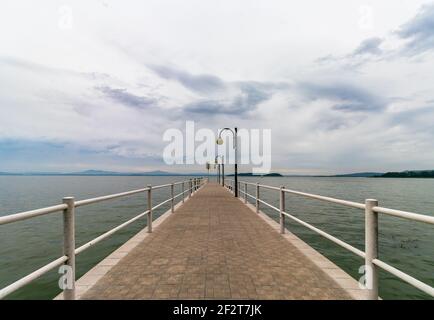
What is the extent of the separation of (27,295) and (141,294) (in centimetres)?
411

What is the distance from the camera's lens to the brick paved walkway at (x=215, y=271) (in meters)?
3.52

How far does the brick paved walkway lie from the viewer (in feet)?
11.5

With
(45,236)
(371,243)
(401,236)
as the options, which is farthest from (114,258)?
(401,236)

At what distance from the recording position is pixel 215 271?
430 centimetres

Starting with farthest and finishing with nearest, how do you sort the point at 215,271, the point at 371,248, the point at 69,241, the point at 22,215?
1. the point at 215,271
2. the point at 69,241
3. the point at 371,248
4. the point at 22,215

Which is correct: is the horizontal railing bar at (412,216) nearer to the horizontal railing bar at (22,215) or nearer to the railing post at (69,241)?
the horizontal railing bar at (22,215)

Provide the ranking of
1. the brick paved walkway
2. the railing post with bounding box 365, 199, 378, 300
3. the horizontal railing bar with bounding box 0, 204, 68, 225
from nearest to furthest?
1. the horizontal railing bar with bounding box 0, 204, 68, 225
2. the railing post with bounding box 365, 199, 378, 300
3. the brick paved walkway

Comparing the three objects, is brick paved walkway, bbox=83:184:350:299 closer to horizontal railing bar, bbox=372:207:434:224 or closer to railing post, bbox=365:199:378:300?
railing post, bbox=365:199:378:300

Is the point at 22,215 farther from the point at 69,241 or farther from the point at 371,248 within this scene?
the point at 371,248

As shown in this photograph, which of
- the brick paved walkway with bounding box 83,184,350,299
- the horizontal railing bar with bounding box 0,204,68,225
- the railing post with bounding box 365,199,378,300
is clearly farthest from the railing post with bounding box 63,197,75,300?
the railing post with bounding box 365,199,378,300

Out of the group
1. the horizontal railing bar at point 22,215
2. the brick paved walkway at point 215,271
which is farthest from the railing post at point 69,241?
the brick paved walkway at point 215,271

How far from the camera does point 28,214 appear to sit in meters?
2.61

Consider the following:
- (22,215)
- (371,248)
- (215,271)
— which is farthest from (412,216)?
(22,215)
